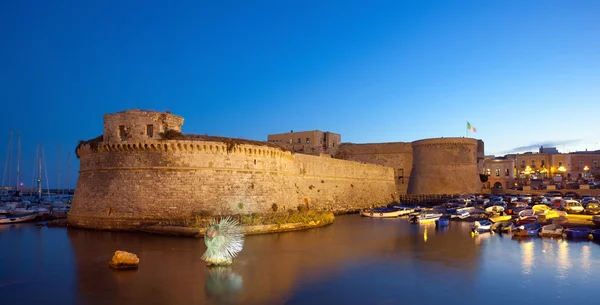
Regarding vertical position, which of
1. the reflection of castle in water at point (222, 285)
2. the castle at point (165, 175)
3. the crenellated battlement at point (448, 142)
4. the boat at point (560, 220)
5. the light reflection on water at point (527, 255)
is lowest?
the light reflection on water at point (527, 255)

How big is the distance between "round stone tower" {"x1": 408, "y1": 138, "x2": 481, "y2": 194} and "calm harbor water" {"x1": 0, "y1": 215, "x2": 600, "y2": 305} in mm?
22175

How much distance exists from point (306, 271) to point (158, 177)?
9.20 meters

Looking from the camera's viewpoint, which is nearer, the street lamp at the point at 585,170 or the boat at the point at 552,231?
the boat at the point at 552,231

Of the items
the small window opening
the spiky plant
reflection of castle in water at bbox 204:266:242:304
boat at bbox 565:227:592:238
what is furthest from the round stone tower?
reflection of castle in water at bbox 204:266:242:304

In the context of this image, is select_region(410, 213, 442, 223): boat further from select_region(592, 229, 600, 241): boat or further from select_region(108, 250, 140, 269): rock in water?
select_region(108, 250, 140, 269): rock in water

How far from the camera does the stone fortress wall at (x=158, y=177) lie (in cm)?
1788

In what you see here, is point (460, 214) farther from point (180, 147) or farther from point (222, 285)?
point (222, 285)

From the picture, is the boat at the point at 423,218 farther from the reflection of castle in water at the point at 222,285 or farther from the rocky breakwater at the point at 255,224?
the reflection of castle in water at the point at 222,285

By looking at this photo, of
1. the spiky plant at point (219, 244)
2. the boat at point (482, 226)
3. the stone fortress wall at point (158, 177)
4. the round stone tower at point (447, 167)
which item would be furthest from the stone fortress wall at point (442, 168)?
the spiky plant at point (219, 244)

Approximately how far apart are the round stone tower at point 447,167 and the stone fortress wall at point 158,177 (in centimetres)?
Result: 2300

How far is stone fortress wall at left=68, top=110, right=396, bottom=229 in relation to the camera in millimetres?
17875

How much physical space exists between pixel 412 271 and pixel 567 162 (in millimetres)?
55520

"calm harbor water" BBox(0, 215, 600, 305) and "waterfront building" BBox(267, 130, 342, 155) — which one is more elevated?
"waterfront building" BBox(267, 130, 342, 155)

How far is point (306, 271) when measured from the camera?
11359 millimetres
